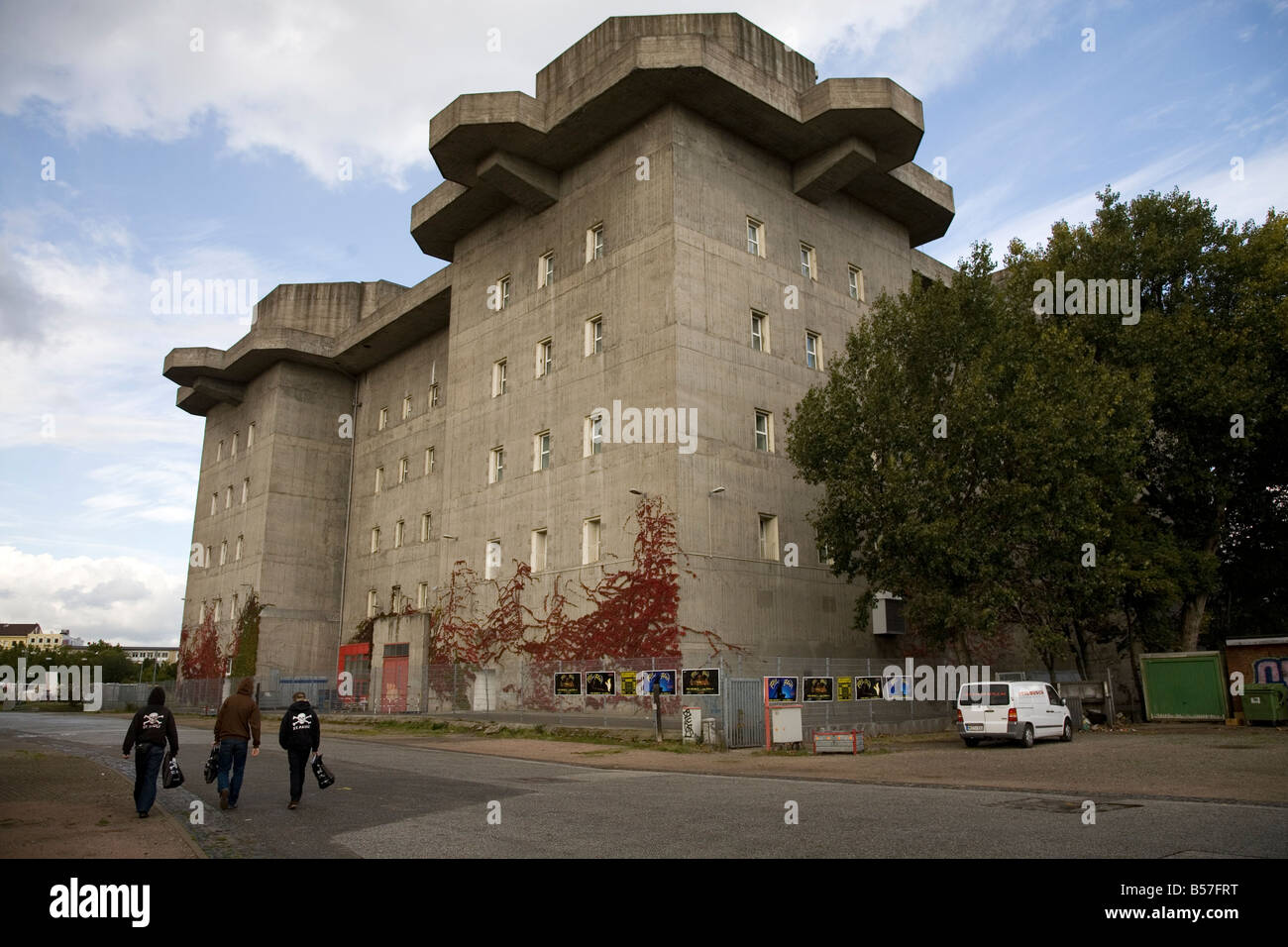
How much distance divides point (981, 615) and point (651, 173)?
19.2 m

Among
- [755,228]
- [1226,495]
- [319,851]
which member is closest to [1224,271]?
[1226,495]

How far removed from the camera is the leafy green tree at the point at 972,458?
25.3 m

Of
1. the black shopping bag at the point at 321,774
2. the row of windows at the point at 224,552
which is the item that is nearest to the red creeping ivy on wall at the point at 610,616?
the black shopping bag at the point at 321,774

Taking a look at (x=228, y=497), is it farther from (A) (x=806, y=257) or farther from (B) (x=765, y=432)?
(A) (x=806, y=257)

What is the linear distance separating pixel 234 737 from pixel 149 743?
41.7 inches

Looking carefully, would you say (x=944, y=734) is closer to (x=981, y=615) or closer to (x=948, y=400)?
(x=981, y=615)

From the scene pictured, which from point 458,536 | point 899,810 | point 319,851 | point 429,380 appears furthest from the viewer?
point 429,380

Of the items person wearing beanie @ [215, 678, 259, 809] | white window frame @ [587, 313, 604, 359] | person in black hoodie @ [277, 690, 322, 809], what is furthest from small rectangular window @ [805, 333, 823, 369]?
person wearing beanie @ [215, 678, 259, 809]

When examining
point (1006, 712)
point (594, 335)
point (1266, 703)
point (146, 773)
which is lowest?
point (1266, 703)

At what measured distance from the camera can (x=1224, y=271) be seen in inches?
1314

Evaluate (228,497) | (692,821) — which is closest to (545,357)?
(692,821)

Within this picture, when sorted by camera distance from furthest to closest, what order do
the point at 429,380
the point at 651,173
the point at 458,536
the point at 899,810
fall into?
the point at 429,380, the point at 458,536, the point at 651,173, the point at 899,810

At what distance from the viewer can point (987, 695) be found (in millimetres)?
22594

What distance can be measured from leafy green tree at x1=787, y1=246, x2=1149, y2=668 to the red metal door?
22692 mm
